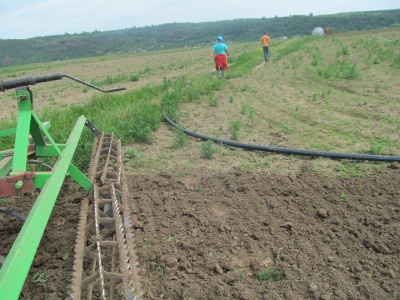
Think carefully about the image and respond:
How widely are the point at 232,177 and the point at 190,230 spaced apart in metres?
1.31

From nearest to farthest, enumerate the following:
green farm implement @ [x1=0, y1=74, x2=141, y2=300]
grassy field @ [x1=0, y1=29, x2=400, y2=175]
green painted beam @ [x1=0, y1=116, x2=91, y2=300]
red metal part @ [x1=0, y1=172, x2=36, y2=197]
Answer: green painted beam @ [x1=0, y1=116, x2=91, y2=300], green farm implement @ [x1=0, y1=74, x2=141, y2=300], red metal part @ [x1=0, y1=172, x2=36, y2=197], grassy field @ [x1=0, y1=29, x2=400, y2=175]

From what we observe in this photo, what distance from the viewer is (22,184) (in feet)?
8.63

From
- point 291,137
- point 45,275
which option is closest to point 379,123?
point 291,137

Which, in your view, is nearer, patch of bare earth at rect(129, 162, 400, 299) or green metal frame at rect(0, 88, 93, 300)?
green metal frame at rect(0, 88, 93, 300)

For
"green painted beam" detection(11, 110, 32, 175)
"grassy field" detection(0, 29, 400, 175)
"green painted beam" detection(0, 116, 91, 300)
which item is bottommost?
"grassy field" detection(0, 29, 400, 175)

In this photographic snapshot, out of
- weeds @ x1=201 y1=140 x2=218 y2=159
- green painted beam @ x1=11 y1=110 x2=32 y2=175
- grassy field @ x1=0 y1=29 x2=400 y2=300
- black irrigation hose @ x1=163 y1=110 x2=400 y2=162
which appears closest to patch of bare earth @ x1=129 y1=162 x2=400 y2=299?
grassy field @ x1=0 y1=29 x2=400 y2=300

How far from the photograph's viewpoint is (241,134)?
6.74 meters

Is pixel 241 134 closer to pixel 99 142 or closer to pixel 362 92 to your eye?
pixel 99 142

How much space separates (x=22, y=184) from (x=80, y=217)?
0.80 m

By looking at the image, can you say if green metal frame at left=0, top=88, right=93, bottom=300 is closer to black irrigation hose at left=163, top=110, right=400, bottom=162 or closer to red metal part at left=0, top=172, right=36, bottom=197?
red metal part at left=0, top=172, right=36, bottom=197

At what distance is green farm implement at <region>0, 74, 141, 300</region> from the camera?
188 cm


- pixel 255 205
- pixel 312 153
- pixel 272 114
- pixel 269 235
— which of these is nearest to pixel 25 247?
pixel 269 235

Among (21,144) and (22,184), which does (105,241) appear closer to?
(22,184)

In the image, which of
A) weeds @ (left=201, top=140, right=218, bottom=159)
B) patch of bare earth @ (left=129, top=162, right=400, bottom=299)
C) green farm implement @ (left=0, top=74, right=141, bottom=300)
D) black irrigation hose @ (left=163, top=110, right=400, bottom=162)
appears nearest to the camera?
green farm implement @ (left=0, top=74, right=141, bottom=300)
